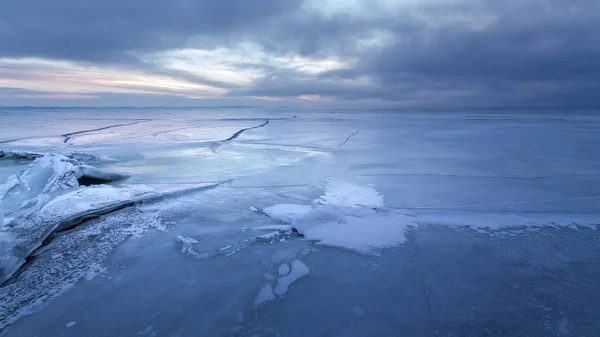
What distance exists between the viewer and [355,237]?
3.36m

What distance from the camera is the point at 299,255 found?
3.05m

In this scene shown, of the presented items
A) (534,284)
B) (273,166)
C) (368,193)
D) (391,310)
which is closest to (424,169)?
(368,193)

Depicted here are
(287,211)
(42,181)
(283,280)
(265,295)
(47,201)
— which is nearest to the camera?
(265,295)

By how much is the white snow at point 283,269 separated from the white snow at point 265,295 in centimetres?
20

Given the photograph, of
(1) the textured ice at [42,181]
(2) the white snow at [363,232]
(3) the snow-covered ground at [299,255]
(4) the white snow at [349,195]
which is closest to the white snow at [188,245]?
(3) the snow-covered ground at [299,255]

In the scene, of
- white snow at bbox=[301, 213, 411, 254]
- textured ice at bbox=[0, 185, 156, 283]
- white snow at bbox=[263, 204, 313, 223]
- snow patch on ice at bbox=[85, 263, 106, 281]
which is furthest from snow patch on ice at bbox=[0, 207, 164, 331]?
white snow at bbox=[301, 213, 411, 254]

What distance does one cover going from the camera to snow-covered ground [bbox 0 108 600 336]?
2.16 metres

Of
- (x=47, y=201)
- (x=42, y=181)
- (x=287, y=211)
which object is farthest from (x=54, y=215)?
(x=287, y=211)

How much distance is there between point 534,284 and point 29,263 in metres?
4.27

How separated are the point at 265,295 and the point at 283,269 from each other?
0.39 metres

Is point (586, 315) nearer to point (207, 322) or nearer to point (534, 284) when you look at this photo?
point (534, 284)

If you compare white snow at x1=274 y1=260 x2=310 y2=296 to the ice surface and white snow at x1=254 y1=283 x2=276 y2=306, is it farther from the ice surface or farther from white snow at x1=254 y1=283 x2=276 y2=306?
the ice surface

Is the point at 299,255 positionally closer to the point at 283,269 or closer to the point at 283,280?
the point at 283,269

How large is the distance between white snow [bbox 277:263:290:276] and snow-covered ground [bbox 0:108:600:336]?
15mm
